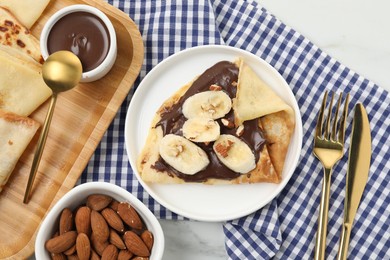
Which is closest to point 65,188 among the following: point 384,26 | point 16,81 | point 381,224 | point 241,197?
point 16,81

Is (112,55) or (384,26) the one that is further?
(384,26)

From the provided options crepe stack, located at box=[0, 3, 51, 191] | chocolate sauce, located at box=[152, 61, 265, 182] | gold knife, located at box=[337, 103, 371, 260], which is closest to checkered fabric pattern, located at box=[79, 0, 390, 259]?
gold knife, located at box=[337, 103, 371, 260]

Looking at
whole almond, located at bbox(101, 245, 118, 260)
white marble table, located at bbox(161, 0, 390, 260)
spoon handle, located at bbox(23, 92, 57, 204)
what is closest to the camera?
whole almond, located at bbox(101, 245, 118, 260)

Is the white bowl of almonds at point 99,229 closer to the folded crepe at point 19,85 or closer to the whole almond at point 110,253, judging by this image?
the whole almond at point 110,253

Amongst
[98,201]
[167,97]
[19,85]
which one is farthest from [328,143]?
[19,85]

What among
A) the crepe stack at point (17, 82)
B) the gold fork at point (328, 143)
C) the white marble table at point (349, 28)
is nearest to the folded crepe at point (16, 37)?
the crepe stack at point (17, 82)

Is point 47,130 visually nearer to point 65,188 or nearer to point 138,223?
point 65,188

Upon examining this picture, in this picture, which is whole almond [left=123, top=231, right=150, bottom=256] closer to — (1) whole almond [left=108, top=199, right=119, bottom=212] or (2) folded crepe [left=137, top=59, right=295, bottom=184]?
(1) whole almond [left=108, top=199, right=119, bottom=212]
